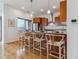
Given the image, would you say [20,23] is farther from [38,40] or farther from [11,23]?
[38,40]

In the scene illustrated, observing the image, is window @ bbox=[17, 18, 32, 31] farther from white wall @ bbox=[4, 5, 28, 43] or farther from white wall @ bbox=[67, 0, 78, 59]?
white wall @ bbox=[67, 0, 78, 59]

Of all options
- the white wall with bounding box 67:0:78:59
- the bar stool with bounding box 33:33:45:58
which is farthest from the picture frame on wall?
the white wall with bounding box 67:0:78:59

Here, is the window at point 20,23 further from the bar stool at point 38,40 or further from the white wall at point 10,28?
the bar stool at point 38,40

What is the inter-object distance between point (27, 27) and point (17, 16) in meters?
2.27

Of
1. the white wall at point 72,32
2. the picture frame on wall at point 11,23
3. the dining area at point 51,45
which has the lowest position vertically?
the dining area at point 51,45

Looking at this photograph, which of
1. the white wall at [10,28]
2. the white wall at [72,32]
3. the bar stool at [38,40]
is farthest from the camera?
the white wall at [10,28]

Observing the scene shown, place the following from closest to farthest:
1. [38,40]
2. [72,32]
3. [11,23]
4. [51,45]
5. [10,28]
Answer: [72,32] → [51,45] → [38,40] → [10,28] → [11,23]

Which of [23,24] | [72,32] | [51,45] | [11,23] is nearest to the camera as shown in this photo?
[72,32]

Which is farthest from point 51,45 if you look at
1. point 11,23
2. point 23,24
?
point 23,24

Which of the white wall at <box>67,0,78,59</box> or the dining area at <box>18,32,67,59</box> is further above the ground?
the white wall at <box>67,0,78,59</box>

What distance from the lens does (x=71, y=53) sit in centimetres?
138

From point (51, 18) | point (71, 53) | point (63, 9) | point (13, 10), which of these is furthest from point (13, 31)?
point (71, 53)

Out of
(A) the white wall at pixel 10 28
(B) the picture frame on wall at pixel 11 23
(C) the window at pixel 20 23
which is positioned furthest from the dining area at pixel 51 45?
(C) the window at pixel 20 23

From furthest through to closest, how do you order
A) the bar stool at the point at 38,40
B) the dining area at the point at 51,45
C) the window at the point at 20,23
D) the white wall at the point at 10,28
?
the window at the point at 20,23
the white wall at the point at 10,28
the bar stool at the point at 38,40
the dining area at the point at 51,45
